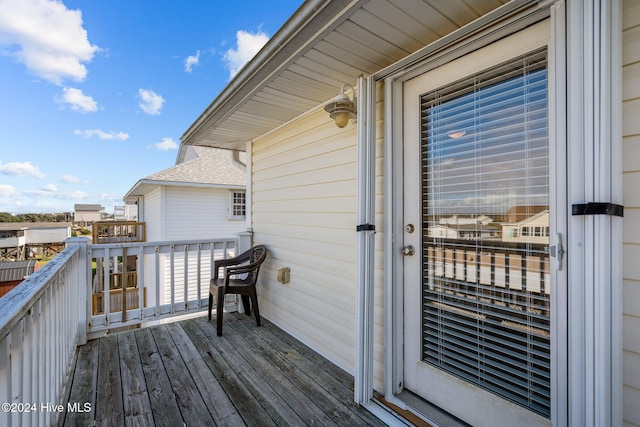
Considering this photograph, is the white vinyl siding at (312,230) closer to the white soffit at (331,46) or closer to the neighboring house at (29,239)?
the white soffit at (331,46)

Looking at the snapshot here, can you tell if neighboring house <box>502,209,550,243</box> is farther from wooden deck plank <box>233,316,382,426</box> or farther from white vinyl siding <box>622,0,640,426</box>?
wooden deck plank <box>233,316,382,426</box>

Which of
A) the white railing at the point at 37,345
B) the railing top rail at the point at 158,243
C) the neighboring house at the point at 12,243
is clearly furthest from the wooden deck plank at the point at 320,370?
the neighboring house at the point at 12,243

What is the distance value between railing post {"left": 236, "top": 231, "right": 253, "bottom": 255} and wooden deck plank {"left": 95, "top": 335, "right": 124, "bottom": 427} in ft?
5.17

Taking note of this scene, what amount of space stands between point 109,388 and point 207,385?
698mm

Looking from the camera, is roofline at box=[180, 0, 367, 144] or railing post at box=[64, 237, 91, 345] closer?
roofline at box=[180, 0, 367, 144]

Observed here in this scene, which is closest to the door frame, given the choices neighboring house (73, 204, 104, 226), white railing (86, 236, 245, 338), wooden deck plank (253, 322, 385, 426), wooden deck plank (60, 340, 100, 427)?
wooden deck plank (253, 322, 385, 426)

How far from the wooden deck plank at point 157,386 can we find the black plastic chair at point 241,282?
0.63 metres

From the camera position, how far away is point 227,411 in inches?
75.7

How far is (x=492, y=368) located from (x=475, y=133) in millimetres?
1284

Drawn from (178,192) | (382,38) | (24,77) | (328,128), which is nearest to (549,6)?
(382,38)

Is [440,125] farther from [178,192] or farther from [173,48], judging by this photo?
[173,48]

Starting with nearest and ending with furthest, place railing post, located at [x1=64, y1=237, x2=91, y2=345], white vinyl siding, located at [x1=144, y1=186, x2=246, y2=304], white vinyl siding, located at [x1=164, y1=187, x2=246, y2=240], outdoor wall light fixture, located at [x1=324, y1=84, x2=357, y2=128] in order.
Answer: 1. outdoor wall light fixture, located at [x1=324, y1=84, x2=357, y2=128]
2. railing post, located at [x1=64, y1=237, x2=91, y2=345]
3. white vinyl siding, located at [x1=144, y1=186, x2=246, y2=304]
4. white vinyl siding, located at [x1=164, y1=187, x2=246, y2=240]

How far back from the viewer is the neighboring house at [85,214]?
29.5 metres

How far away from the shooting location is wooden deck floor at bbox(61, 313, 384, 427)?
1865 mm
